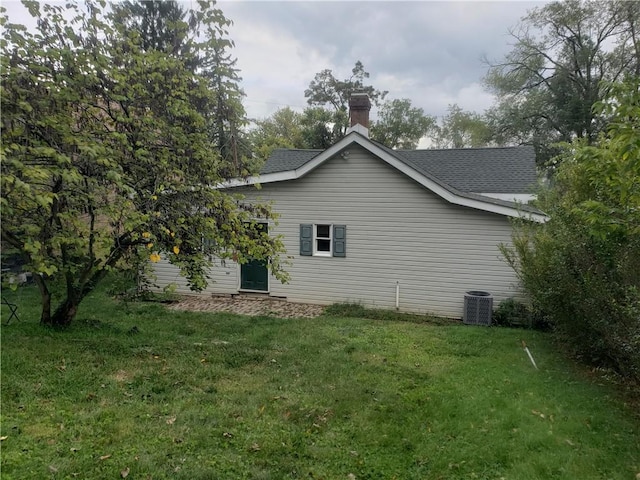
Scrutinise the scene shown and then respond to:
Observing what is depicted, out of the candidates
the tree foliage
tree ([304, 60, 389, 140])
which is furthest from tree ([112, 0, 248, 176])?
tree ([304, 60, 389, 140])

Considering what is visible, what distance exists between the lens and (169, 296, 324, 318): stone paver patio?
936 cm

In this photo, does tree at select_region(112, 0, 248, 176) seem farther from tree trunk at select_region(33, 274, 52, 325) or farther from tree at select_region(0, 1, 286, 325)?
tree trunk at select_region(33, 274, 52, 325)

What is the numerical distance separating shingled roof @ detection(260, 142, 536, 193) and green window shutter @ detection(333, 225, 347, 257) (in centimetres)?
252

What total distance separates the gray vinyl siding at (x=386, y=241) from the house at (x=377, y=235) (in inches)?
0.9

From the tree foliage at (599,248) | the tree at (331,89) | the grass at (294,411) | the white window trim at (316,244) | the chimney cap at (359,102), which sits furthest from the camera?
the tree at (331,89)

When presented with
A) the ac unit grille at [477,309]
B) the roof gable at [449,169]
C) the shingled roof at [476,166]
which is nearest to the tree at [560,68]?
the shingled roof at [476,166]

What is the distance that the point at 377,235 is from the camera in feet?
32.9

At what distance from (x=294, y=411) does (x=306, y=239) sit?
661 centimetres

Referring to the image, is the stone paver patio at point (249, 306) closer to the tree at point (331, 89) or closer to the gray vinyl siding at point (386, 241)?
the gray vinyl siding at point (386, 241)

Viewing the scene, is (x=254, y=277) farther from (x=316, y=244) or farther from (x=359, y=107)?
(x=359, y=107)

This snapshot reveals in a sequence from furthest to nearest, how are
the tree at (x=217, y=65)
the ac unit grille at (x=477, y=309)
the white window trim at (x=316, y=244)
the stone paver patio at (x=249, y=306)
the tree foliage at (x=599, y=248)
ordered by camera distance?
the white window trim at (x=316, y=244) → the stone paver patio at (x=249, y=306) → the ac unit grille at (x=477, y=309) → the tree at (x=217, y=65) → the tree foliage at (x=599, y=248)

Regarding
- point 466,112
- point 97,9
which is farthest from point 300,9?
point 466,112

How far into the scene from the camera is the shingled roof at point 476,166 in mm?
11977

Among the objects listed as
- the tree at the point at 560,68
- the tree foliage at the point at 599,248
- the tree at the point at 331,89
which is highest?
the tree at the point at 331,89
